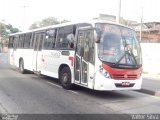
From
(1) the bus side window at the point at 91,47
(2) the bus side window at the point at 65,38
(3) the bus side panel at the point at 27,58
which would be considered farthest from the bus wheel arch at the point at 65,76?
(3) the bus side panel at the point at 27,58

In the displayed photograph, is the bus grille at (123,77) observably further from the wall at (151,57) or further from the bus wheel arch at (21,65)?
the wall at (151,57)

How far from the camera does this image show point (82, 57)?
39.4 ft

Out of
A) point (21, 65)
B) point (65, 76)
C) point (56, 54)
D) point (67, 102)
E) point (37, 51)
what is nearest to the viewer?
point (67, 102)

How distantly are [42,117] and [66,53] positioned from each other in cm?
561

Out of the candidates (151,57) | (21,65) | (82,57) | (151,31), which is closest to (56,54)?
(82,57)

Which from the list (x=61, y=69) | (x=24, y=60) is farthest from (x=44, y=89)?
(x=24, y=60)

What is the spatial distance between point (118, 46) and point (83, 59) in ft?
4.63

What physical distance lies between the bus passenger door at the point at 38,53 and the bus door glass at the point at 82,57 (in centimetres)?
445

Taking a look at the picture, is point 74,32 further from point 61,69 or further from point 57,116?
point 57,116

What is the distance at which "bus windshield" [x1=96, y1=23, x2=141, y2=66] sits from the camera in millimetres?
11175

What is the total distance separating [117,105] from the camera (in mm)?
10094

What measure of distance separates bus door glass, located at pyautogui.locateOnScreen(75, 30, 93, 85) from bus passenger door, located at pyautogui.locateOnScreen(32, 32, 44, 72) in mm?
4452

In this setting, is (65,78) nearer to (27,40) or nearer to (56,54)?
(56,54)

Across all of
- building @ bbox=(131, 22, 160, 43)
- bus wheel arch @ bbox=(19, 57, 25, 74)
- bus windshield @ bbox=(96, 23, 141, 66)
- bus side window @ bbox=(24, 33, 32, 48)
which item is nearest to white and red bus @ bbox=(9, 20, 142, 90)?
bus windshield @ bbox=(96, 23, 141, 66)
